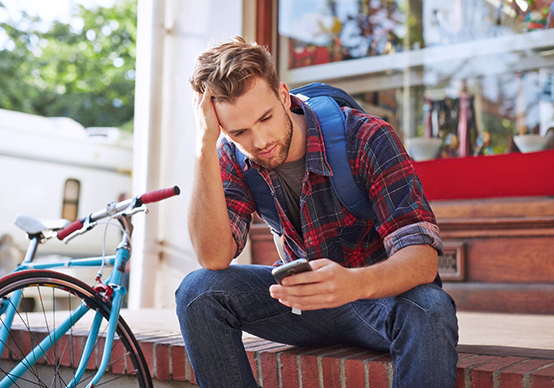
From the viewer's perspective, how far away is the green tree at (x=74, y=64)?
17359mm

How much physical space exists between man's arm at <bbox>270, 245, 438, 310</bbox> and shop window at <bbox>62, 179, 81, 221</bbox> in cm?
676

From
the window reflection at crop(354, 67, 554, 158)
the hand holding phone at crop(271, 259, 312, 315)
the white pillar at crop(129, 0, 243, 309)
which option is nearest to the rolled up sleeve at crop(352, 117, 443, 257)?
the hand holding phone at crop(271, 259, 312, 315)

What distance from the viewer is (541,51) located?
477 cm

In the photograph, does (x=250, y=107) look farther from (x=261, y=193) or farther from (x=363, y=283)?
(x=363, y=283)

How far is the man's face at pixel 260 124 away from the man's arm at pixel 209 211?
0.29ft

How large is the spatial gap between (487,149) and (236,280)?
3.02 meters

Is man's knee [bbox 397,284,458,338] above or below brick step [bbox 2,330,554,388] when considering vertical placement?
above

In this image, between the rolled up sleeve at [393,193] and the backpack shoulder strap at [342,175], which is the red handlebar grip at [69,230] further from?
the rolled up sleeve at [393,193]

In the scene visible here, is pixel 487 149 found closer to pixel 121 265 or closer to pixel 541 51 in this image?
pixel 541 51

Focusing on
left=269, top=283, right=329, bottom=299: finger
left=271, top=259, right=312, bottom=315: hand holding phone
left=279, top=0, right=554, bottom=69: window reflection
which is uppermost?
left=279, top=0, right=554, bottom=69: window reflection

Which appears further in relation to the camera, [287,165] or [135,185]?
[135,185]

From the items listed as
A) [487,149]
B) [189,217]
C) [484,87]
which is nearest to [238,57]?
[189,217]

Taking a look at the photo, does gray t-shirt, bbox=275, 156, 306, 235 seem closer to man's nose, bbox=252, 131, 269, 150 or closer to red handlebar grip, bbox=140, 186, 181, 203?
man's nose, bbox=252, 131, 269, 150

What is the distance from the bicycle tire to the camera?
2453mm
